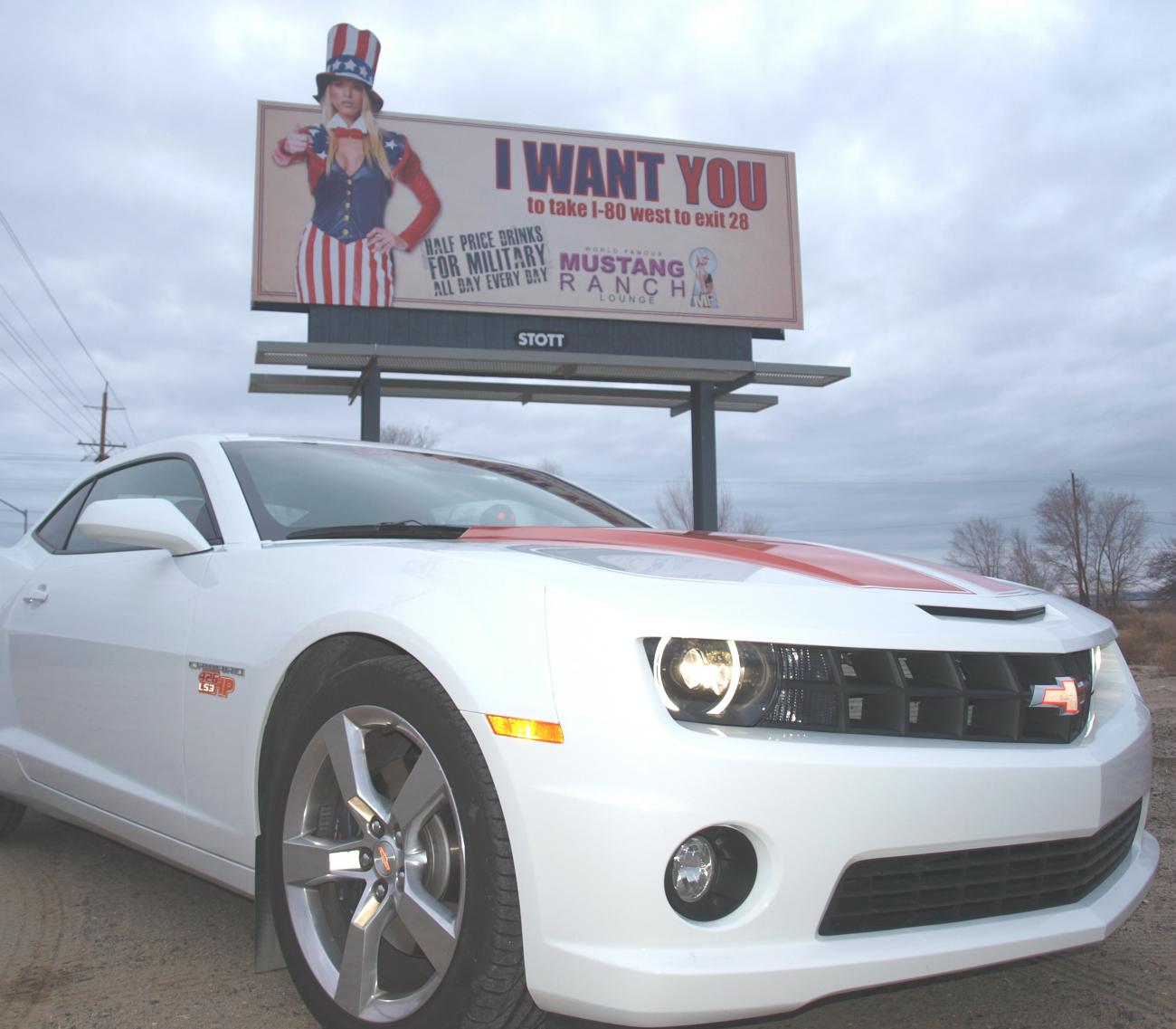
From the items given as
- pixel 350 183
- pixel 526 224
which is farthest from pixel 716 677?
pixel 526 224

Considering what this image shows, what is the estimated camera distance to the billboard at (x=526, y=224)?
16.2 m

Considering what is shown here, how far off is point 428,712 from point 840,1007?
1.22 m

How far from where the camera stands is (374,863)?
6.57ft

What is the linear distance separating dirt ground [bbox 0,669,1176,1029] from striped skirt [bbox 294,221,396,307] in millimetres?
13856

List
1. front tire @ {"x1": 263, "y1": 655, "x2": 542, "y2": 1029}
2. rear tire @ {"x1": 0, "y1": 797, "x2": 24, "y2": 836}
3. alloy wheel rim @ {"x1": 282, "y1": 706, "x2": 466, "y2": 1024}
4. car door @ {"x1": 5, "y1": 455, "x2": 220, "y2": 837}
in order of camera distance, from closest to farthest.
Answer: front tire @ {"x1": 263, "y1": 655, "x2": 542, "y2": 1029} < alloy wheel rim @ {"x1": 282, "y1": 706, "x2": 466, "y2": 1024} < car door @ {"x1": 5, "y1": 455, "x2": 220, "y2": 837} < rear tire @ {"x1": 0, "y1": 797, "x2": 24, "y2": 836}

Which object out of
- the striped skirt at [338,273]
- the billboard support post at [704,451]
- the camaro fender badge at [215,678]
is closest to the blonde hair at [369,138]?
the striped skirt at [338,273]

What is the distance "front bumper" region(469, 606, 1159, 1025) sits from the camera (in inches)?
63.6

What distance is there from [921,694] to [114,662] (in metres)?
2.04

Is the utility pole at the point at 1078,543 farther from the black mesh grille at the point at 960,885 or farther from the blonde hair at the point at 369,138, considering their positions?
the black mesh grille at the point at 960,885

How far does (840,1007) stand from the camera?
2.31 meters

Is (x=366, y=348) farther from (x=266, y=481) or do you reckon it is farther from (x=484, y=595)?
(x=484, y=595)

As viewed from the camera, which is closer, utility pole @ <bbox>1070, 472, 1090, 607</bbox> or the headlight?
the headlight

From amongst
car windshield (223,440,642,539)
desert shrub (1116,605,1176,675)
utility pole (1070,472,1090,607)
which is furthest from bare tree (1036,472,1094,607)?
car windshield (223,440,642,539)

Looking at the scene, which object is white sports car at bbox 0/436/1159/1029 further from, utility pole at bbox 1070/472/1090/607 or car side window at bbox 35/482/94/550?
utility pole at bbox 1070/472/1090/607
